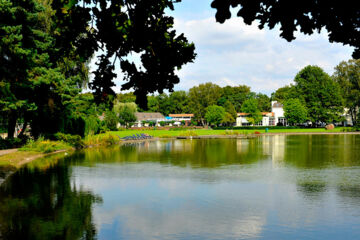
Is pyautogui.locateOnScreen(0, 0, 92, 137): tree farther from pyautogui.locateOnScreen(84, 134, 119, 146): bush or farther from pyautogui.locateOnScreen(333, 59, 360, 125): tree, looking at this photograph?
pyautogui.locateOnScreen(333, 59, 360, 125): tree

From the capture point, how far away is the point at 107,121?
6419 cm

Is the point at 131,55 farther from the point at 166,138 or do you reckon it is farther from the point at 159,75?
the point at 166,138

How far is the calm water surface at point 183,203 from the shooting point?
915 centimetres

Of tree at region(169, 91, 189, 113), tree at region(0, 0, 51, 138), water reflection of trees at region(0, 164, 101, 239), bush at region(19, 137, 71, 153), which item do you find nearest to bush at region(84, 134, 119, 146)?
bush at region(19, 137, 71, 153)

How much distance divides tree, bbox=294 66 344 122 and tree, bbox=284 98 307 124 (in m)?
3.26

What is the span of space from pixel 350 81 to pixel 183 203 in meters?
87.2

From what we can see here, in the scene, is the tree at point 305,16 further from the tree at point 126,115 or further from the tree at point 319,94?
the tree at point 319,94

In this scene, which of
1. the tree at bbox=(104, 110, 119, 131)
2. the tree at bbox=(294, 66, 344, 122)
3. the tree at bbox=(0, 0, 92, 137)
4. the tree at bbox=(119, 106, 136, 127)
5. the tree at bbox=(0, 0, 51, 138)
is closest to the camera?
the tree at bbox=(0, 0, 51, 138)

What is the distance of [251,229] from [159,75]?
5.49 m

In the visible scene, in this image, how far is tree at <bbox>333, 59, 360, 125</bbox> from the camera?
84213mm

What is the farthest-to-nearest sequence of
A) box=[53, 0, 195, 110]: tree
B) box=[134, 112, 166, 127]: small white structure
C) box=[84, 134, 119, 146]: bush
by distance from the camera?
box=[134, 112, 166, 127]: small white structure < box=[84, 134, 119, 146]: bush < box=[53, 0, 195, 110]: tree

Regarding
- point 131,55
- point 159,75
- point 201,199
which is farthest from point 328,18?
point 201,199

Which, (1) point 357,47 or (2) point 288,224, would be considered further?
(2) point 288,224

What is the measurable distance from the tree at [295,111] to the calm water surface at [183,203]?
60.5 meters
